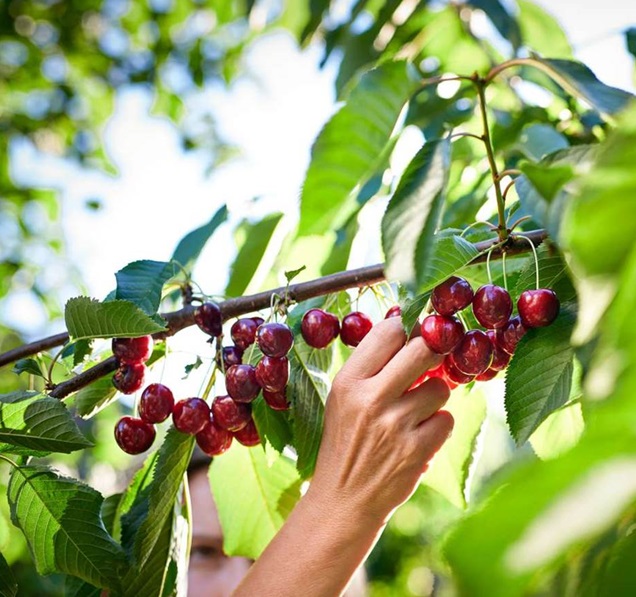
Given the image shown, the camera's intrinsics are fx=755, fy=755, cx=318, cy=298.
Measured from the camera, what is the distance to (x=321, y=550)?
3.48ft

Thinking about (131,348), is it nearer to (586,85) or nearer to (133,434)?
(133,434)

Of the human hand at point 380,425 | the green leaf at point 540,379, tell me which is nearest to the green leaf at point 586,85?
the green leaf at point 540,379

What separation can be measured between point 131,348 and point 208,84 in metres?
3.96

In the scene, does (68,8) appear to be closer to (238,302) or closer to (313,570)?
(238,302)

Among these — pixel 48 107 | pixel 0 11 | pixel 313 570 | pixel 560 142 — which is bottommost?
pixel 313 570

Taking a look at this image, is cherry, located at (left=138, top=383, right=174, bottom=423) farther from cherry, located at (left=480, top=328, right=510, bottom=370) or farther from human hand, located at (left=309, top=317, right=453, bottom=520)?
cherry, located at (left=480, top=328, right=510, bottom=370)

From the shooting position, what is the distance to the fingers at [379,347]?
100 cm

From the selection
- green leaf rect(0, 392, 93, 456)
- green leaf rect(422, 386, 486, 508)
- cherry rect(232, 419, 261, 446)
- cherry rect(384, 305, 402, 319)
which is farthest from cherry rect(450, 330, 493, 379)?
green leaf rect(0, 392, 93, 456)

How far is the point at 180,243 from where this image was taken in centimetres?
123

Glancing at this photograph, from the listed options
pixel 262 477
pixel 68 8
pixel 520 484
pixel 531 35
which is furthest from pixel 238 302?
pixel 68 8

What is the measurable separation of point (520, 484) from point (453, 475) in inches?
37.9

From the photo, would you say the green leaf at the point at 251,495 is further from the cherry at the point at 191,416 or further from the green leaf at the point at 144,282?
the green leaf at the point at 144,282

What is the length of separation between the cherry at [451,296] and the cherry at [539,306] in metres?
0.08

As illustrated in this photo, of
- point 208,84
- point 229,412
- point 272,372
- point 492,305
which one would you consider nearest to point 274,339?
point 272,372
